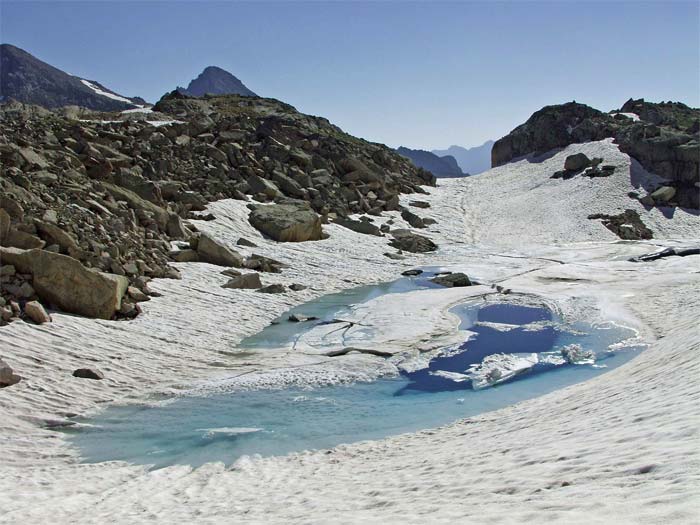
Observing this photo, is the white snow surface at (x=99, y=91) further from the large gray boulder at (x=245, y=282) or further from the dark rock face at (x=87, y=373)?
the dark rock face at (x=87, y=373)

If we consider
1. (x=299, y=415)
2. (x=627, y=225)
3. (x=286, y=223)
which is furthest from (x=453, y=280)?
(x=627, y=225)

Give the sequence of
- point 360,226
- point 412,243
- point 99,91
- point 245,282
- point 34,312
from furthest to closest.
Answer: point 99,91, point 360,226, point 412,243, point 245,282, point 34,312

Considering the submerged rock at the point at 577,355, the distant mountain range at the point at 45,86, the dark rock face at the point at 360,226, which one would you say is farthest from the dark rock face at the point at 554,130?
the submerged rock at the point at 577,355

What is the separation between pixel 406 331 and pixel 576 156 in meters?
48.3

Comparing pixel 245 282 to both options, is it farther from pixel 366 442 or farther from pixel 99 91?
pixel 99 91

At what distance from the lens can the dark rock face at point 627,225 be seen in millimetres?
41562

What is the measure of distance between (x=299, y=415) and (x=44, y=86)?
133 metres

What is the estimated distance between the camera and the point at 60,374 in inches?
490

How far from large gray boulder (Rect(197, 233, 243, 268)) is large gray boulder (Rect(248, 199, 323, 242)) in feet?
23.1

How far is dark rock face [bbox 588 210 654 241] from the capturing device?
41.6m

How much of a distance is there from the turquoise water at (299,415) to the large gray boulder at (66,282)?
15.7 feet

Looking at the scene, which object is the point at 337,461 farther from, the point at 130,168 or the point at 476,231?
the point at 476,231

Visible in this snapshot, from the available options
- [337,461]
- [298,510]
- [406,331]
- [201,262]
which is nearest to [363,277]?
[201,262]

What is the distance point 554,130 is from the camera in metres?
72.6
